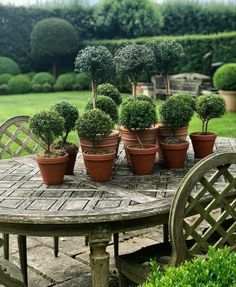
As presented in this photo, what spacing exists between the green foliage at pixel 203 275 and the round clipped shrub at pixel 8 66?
17459 mm

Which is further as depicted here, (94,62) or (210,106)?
(210,106)

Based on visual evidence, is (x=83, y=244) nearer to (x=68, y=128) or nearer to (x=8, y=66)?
(x=68, y=128)

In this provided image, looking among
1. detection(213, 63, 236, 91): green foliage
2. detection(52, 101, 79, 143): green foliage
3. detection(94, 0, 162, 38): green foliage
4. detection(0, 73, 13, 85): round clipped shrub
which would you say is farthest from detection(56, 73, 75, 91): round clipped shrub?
detection(52, 101, 79, 143): green foliage

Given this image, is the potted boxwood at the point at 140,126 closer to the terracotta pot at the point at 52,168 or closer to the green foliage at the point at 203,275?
the terracotta pot at the point at 52,168

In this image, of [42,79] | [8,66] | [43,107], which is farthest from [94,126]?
[8,66]

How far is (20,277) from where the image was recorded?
2221 millimetres

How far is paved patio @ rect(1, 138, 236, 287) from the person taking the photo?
98.7 inches

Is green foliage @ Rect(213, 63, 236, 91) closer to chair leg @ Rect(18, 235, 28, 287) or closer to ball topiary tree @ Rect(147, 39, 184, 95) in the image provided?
ball topiary tree @ Rect(147, 39, 184, 95)

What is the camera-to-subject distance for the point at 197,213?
225 cm

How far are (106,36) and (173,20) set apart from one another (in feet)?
9.51

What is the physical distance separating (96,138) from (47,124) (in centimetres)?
28

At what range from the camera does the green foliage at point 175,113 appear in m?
2.76

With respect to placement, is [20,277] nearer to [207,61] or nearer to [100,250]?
[100,250]

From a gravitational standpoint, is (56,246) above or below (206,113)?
below
